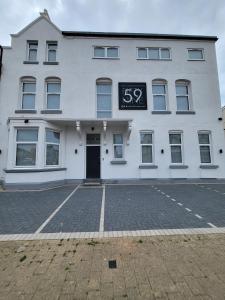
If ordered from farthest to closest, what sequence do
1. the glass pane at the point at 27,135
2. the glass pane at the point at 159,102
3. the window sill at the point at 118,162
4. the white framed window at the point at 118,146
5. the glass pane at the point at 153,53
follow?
the glass pane at the point at 153,53 → the glass pane at the point at 159,102 → the white framed window at the point at 118,146 → the window sill at the point at 118,162 → the glass pane at the point at 27,135

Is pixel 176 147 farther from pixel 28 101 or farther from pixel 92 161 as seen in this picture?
pixel 28 101

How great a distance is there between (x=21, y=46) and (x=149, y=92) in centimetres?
916

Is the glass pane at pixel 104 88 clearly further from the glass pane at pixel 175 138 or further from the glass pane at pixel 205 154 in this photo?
the glass pane at pixel 205 154

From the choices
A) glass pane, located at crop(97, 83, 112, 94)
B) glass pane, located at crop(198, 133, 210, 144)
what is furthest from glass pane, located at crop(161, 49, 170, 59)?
glass pane, located at crop(198, 133, 210, 144)

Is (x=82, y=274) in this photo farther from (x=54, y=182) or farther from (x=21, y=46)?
(x=21, y=46)

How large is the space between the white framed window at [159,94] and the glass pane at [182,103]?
1.01m

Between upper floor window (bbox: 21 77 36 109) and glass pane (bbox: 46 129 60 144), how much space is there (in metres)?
2.36

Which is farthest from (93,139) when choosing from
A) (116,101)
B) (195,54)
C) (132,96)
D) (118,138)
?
(195,54)

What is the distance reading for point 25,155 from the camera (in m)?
10.8

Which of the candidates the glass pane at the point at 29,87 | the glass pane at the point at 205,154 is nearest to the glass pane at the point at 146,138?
the glass pane at the point at 205,154

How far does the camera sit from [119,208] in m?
6.31

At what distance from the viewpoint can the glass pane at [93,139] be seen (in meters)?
12.6

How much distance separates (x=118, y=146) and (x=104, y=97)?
11.6 feet

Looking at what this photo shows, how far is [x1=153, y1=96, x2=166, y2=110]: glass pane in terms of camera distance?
13166 mm
